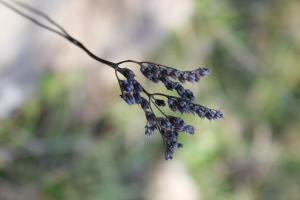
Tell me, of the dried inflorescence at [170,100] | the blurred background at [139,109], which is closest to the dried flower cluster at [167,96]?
the dried inflorescence at [170,100]

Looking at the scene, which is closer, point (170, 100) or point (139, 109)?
point (170, 100)

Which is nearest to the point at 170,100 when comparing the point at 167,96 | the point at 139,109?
the point at 167,96

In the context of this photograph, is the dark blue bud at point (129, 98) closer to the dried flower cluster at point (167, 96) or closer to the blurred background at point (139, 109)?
the dried flower cluster at point (167, 96)

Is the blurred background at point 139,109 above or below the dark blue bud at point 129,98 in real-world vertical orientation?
above

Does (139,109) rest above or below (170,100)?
above

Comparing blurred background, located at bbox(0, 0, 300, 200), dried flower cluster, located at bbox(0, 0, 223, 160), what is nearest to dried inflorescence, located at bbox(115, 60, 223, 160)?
dried flower cluster, located at bbox(0, 0, 223, 160)

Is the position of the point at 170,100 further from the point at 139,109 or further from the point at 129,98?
the point at 139,109

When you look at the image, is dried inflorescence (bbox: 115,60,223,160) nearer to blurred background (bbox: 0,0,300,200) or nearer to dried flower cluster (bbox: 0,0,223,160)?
dried flower cluster (bbox: 0,0,223,160)

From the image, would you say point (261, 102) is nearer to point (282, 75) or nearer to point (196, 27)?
point (282, 75)
